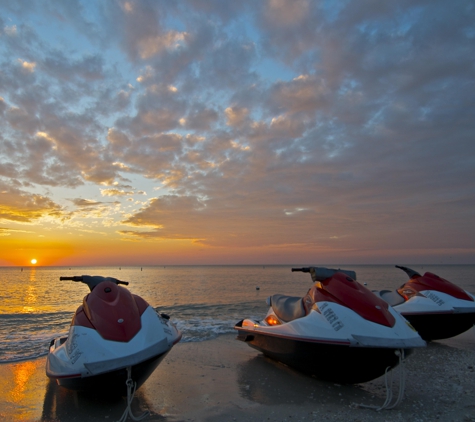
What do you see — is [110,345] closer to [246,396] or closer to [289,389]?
[246,396]

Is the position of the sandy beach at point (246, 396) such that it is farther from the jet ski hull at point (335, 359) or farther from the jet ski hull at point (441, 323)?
the jet ski hull at point (441, 323)

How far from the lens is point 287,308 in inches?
256

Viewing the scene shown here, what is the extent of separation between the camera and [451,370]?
Answer: 669 centimetres

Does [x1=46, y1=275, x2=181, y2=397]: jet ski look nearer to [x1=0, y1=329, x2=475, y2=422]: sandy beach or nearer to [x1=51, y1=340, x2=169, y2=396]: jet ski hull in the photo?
[x1=51, y1=340, x2=169, y2=396]: jet ski hull

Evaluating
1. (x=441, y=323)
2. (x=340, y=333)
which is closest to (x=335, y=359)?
(x=340, y=333)

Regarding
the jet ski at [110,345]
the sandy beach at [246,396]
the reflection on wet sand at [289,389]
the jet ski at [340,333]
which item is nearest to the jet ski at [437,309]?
the sandy beach at [246,396]

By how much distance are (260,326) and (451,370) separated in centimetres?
366

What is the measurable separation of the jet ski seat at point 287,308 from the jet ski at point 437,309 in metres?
3.27

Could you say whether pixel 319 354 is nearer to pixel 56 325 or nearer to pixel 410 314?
pixel 410 314

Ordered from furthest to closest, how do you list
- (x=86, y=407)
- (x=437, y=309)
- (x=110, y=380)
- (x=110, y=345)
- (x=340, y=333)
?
1. (x=437, y=309)
2. (x=340, y=333)
3. (x=86, y=407)
4. (x=110, y=345)
5. (x=110, y=380)

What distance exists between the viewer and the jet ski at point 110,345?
4191 millimetres

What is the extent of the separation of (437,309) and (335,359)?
421cm

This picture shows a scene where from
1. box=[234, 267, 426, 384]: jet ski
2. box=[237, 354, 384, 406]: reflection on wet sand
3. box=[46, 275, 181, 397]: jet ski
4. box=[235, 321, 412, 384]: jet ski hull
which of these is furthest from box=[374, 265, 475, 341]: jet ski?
box=[46, 275, 181, 397]: jet ski

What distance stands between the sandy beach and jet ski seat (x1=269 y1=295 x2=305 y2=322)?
100 cm
